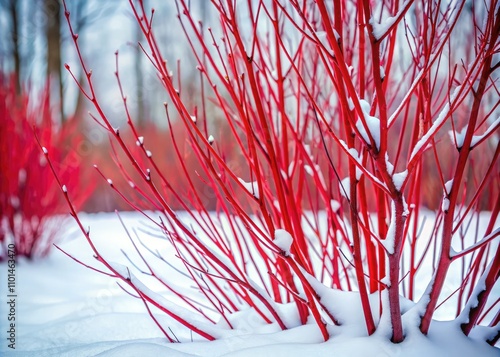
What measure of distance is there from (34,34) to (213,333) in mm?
9742

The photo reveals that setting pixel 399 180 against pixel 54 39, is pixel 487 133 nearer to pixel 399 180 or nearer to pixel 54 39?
pixel 399 180

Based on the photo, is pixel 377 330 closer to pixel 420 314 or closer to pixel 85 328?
pixel 420 314

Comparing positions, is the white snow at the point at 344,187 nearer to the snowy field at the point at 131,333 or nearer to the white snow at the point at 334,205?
the white snow at the point at 334,205

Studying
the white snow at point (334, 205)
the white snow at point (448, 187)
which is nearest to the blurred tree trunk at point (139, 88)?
the white snow at point (334, 205)

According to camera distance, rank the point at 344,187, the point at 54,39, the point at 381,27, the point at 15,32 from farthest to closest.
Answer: the point at 15,32, the point at 54,39, the point at 344,187, the point at 381,27

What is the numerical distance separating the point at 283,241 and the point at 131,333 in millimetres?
970

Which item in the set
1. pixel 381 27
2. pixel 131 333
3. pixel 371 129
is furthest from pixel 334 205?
pixel 131 333

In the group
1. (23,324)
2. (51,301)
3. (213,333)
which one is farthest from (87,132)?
(213,333)

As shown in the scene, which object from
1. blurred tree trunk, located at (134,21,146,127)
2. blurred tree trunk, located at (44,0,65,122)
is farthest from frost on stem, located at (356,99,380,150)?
blurred tree trunk, located at (134,21,146,127)

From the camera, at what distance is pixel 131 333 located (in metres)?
1.58

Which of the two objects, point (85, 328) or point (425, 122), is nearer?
point (425, 122)

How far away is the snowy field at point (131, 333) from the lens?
3.15ft

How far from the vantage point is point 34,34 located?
898 centimetres

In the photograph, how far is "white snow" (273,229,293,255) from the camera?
2.96 feet
